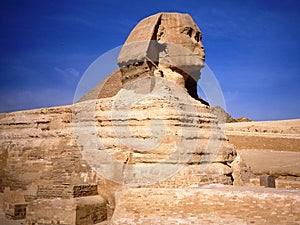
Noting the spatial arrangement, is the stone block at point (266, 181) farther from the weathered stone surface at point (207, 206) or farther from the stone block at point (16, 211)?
the stone block at point (16, 211)

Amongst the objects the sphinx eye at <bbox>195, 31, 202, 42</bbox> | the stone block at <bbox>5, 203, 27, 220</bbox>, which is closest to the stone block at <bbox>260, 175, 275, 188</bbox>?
the sphinx eye at <bbox>195, 31, 202, 42</bbox>

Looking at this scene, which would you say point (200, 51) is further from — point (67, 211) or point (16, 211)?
point (16, 211)

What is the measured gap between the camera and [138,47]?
867 cm

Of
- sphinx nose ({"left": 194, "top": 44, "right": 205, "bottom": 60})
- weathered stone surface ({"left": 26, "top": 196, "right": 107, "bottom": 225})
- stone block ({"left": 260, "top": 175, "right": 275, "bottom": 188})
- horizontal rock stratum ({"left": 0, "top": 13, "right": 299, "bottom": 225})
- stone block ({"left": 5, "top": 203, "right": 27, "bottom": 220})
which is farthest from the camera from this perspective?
stone block ({"left": 5, "top": 203, "right": 27, "bottom": 220})

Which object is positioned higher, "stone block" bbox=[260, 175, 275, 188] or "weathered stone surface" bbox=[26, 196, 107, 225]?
"stone block" bbox=[260, 175, 275, 188]

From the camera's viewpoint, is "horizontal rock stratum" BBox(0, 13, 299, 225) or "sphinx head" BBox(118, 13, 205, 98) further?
"sphinx head" BBox(118, 13, 205, 98)

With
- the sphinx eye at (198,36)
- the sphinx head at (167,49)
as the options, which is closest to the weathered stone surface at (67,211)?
the sphinx head at (167,49)

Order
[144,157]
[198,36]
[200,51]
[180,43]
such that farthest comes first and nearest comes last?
[198,36], [200,51], [180,43], [144,157]

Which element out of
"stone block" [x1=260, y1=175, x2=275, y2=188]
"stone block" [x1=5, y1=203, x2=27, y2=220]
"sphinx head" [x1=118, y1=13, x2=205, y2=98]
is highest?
"sphinx head" [x1=118, y1=13, x2=205, y2=98]

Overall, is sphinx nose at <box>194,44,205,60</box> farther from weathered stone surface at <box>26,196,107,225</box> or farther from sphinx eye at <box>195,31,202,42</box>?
weathered stone surface at <box>26,196,107,225</box>

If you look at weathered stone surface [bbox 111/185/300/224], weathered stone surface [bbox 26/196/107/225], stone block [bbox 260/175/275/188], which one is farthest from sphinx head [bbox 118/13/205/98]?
weathered stone surface [bbox 26/196/107/225]

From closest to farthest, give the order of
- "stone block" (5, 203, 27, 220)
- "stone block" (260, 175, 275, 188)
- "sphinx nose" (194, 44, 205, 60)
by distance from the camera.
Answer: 1. "stone block" (260, 175, 275, 188)
2. "sphinx nose" (194, 44, 205, 60)
3. "stone block" (5, 203, 27, 220)

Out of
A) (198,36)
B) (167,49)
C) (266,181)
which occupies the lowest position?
(266,181)

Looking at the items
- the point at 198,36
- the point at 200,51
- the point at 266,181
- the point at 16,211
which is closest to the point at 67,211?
the point at 16,211
